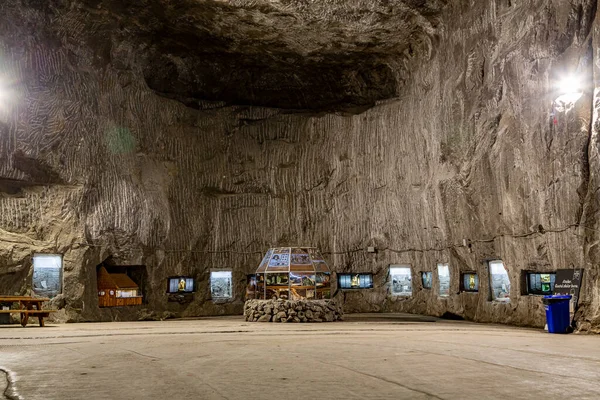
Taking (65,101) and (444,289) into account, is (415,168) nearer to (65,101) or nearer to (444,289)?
(444,289)

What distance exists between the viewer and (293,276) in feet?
59.0

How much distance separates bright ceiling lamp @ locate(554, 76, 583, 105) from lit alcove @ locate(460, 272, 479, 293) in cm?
733

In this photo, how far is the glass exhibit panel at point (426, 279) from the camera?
2282cm

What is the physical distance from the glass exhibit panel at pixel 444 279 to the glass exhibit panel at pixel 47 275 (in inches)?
508

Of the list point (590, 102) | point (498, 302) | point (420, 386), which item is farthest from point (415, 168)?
point (420, 386)

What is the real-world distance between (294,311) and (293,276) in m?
1.06

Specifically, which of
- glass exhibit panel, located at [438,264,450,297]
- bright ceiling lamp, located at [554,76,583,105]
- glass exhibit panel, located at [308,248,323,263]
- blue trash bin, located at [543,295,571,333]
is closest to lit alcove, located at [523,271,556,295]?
blue trash bin, located at [543,295,571,333]

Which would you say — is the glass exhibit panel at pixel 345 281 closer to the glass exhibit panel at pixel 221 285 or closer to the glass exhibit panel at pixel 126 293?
the glass exhibit panel at pixel 221 285

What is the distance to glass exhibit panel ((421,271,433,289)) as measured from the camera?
22.8m

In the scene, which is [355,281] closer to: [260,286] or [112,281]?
[260,286]

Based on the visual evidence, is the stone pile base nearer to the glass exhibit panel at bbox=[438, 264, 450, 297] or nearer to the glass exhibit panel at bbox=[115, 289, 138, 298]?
the glass exhibit panel at bbox=[438, 264, 450, 297]

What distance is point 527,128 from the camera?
15.8 metres

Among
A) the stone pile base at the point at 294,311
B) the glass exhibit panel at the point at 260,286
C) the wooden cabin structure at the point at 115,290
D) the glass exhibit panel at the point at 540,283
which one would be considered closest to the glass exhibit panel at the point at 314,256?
the stone pile base at the point at 294,311

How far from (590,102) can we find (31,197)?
16.3m
